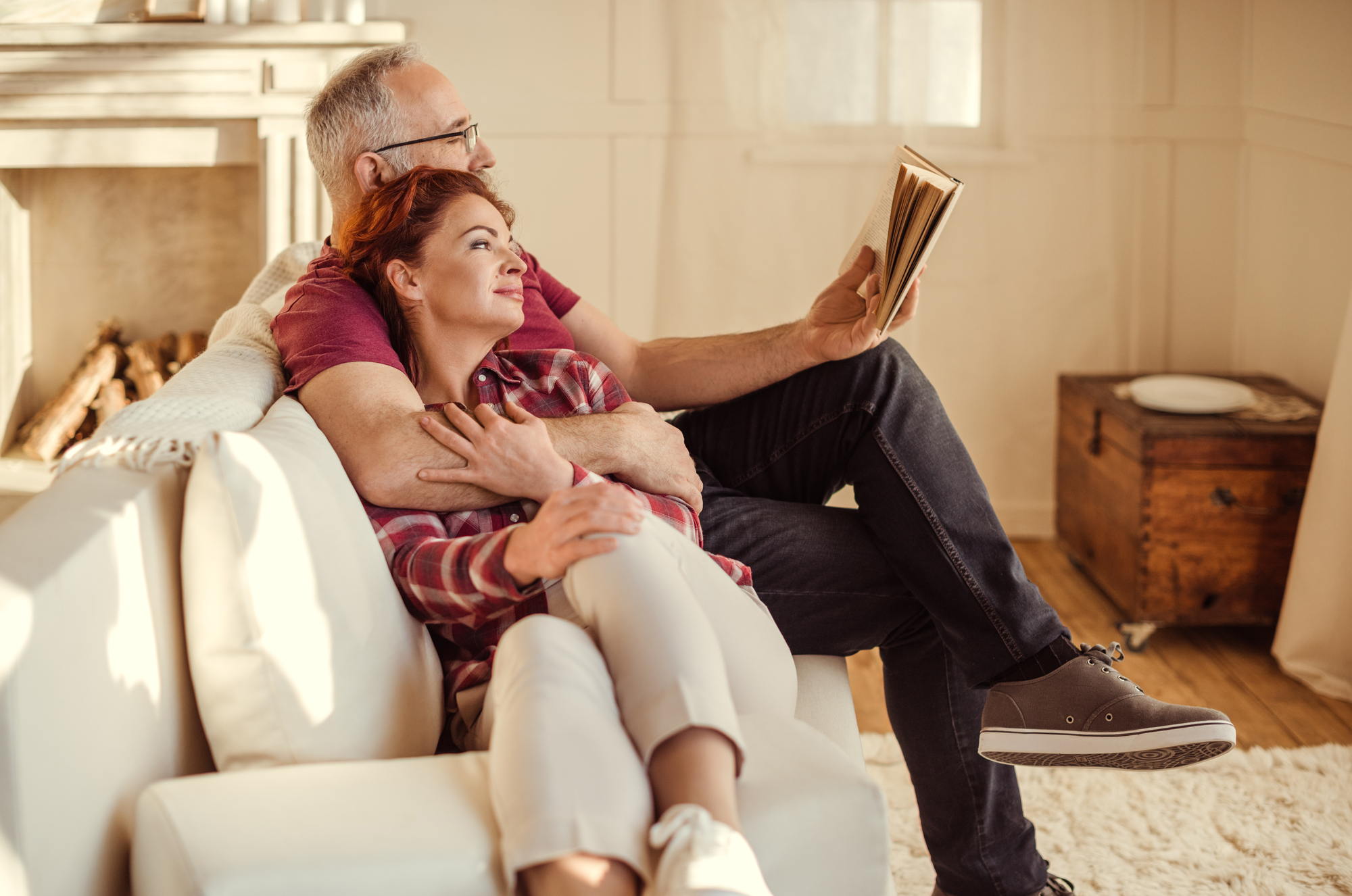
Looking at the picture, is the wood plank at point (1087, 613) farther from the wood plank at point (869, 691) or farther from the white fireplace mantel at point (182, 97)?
the white fireplace mantel at point (182, 97)

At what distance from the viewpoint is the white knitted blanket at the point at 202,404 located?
105 cm

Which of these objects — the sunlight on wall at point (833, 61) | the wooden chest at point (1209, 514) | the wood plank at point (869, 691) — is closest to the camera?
the wood plank at point (869, 691)

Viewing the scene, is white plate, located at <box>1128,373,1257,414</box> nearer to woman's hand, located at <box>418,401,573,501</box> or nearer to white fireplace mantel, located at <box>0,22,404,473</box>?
woman's hand, located at <box>418,401,573,501</box>

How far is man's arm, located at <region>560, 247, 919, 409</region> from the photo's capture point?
1.65 metres

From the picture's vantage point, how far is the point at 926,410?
156cm

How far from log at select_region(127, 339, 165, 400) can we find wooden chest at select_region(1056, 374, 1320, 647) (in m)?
2.57

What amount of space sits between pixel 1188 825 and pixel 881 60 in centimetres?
210

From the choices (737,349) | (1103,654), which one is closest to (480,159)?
(737,349)

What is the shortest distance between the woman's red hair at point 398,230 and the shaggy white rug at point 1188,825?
1083 mm

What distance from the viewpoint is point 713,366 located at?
1781 mm

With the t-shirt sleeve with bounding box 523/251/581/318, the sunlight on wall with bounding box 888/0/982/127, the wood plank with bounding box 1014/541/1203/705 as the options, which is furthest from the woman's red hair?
the sunlight on wall with bounding box 888/0/982/127

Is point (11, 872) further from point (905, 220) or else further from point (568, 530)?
point (905, 220)

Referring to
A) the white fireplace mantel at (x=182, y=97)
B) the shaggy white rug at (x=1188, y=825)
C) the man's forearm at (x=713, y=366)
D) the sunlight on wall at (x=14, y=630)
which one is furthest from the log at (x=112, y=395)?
the sunlight on wall at (x=14, y=630)

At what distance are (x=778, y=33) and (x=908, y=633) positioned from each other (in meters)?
2.03
